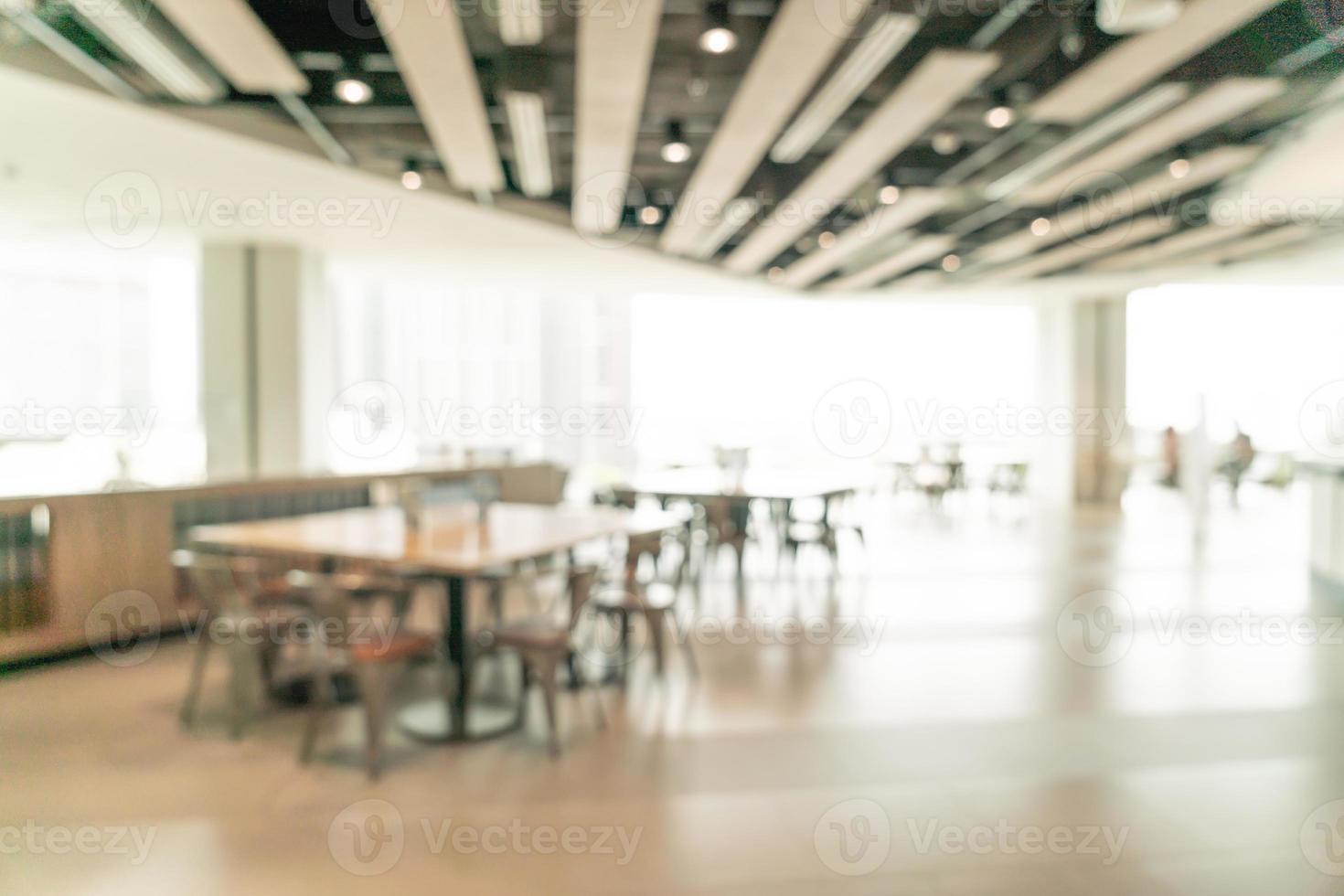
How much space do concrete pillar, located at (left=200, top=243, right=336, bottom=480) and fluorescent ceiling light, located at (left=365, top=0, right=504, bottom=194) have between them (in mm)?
3373

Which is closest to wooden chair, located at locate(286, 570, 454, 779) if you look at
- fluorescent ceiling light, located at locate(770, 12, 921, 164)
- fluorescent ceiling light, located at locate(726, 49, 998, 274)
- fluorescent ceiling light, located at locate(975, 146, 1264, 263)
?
fluorescent ceiling light, located at locate(770, 12, 921, 164)

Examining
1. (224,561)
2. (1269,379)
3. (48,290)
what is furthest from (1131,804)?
(48,290)

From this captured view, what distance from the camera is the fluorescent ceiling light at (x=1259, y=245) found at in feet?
28.5

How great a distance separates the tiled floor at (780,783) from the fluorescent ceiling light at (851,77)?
316 centimetres

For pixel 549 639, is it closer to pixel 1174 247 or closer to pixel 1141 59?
pixel 1141 59

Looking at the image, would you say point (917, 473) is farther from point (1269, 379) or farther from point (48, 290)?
point (48, 290)

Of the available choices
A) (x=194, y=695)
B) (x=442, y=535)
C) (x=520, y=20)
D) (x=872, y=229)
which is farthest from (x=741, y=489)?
(x=520, y=20)

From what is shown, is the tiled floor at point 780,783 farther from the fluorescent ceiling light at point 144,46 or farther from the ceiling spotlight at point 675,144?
the ceiling spotlight at point 675,144

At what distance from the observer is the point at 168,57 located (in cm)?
422

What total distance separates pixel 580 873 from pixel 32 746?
2845 mm

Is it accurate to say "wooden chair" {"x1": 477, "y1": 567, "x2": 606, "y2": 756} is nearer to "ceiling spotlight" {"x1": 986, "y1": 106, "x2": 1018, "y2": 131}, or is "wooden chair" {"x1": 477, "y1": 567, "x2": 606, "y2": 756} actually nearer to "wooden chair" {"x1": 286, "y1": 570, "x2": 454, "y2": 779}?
"wooden chair" {"x1": 286, "y1": 570, "x2": 454, "y2": 779}

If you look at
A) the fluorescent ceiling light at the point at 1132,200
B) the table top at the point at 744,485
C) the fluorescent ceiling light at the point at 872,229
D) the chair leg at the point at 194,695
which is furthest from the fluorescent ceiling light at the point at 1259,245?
the chair leg at the point at 194,695

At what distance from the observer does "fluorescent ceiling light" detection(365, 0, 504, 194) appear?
3846 millimetres

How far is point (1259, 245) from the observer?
933cm
